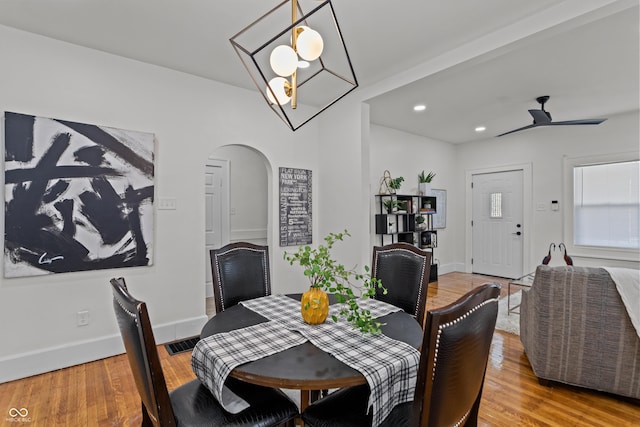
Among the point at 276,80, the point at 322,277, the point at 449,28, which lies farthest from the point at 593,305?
the point at 276,80

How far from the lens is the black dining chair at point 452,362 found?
912 mm

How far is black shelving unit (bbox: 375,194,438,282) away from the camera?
5020 mm

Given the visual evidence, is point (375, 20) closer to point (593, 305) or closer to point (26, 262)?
point (593, 305)

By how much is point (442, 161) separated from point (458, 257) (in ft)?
6.37

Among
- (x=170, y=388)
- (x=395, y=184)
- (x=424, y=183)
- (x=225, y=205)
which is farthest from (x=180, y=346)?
(x=424, y=183)

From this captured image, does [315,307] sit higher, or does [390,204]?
[390,204]

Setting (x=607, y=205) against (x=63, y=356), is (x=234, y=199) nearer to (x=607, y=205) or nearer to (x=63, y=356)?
(x=63, y=356)

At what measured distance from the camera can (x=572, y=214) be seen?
504 centimetres

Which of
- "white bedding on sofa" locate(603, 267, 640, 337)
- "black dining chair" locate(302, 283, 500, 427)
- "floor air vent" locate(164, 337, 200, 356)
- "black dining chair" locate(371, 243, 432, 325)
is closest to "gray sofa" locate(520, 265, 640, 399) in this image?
"white bedding on sofa" locate(603, 267, 640, 337)

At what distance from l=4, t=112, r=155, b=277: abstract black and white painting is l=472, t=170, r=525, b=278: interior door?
5665 millimetres

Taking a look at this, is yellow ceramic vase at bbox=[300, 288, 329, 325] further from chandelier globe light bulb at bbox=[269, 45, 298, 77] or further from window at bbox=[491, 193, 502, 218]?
window at bbox=[491, 193, 502, 218]

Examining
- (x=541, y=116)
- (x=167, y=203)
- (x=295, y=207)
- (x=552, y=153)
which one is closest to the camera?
(x=167, y=203)

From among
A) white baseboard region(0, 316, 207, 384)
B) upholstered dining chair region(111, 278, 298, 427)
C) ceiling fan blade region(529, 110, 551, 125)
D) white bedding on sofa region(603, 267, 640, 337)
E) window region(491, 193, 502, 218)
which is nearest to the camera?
upholstered dining chair region(111, 278, 298, 427)

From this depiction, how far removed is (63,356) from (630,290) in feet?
13.4
